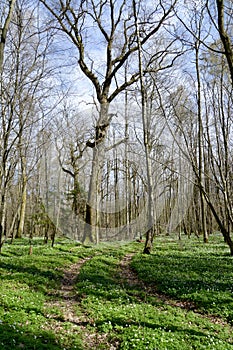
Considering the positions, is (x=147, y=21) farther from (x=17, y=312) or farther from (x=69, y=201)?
(x=17, y=312)

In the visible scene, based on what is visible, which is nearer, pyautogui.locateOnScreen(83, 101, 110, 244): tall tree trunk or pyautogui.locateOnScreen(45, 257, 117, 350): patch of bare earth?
pyautogui.locateOnScreen(45, 257, 117, 350): patch of bare earth

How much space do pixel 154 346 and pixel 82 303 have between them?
113 inches

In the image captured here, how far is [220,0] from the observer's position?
6898 millimetres

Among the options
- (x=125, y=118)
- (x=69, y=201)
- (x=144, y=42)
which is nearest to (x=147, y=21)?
(x=144, y=42)

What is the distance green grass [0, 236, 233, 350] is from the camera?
541 centimetres

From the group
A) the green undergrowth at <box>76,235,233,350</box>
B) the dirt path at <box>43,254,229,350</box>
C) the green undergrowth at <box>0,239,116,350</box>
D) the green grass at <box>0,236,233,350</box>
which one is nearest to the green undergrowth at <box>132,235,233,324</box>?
the green grass at <box>0,236,233,350</box>

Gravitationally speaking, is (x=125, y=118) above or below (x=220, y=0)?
above

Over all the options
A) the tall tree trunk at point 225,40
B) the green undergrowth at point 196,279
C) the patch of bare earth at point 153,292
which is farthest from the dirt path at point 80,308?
the tall tree trunk at point 225,40

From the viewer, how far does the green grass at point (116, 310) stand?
17.8 feet

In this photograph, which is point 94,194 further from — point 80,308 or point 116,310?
point 116,310

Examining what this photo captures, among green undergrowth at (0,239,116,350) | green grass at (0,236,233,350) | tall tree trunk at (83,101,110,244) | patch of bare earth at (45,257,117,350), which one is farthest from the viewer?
tall tree trunk at (83,101,110,244)

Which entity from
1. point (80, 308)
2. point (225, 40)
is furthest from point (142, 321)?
point (225, 40)

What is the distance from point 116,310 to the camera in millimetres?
6938

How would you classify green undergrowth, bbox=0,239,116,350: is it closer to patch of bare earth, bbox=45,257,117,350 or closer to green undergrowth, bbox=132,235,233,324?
patch of bare earth, bbox=45,257,117,350
